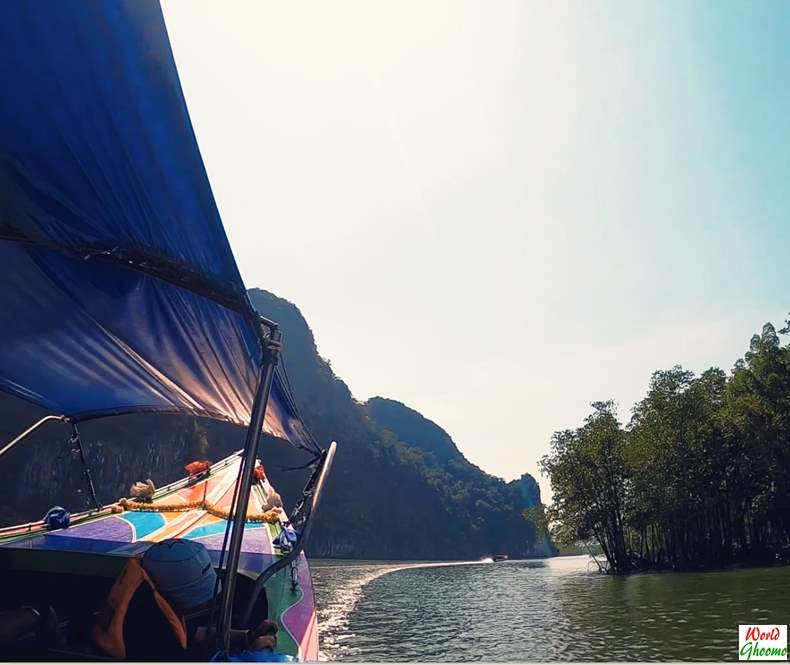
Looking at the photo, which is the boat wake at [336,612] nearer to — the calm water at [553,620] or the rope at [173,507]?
the calm water at [553,620]

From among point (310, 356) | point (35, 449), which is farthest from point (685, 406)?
point (310, 356)

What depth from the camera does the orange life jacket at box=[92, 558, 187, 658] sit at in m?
4.29

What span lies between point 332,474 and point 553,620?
11147 cm

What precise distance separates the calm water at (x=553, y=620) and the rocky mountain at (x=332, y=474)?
59060 mm

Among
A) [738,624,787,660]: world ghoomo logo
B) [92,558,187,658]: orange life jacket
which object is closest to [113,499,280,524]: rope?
[92,558,187,658]: orange life jacket

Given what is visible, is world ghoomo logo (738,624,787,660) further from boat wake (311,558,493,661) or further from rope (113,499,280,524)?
rope (113,499,280,524)

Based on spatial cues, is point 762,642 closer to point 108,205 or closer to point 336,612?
point 336,612

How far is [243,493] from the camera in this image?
→ 437cm

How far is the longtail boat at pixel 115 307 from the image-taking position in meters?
3.56

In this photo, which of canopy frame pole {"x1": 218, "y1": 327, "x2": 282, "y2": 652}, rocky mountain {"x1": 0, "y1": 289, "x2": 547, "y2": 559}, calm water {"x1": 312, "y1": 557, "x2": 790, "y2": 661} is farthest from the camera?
rocky mountain {"x1": 0, "y1": 289, "x2": 547, "y2": 559}

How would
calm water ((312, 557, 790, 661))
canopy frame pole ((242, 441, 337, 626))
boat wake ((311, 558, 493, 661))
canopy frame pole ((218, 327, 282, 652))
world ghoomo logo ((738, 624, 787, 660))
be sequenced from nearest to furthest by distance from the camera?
1. canopy frame pole ((218, 327, 282, 652))
2. canopy frame pole ((242, 441, 337, 626))
3. world ghoomo logo ((738, 624, 787, 660))
4. calm water ((312, 557, 790, 661))
5. boat wake ((311, 558, 493, 661))

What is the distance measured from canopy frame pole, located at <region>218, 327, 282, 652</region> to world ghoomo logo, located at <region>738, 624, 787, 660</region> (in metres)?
9.24

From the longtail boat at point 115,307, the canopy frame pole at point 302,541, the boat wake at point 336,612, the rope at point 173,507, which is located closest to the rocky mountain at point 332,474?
the boat wake at point 336,612

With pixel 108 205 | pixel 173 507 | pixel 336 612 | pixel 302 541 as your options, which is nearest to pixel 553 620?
pixel 336 612
